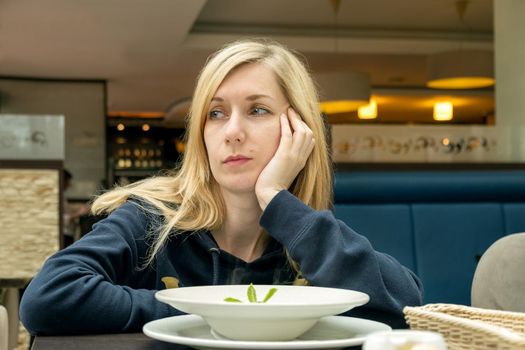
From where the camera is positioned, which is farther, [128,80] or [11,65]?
[128,80]

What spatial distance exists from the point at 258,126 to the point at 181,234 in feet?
0.92

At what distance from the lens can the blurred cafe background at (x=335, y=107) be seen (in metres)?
3.89

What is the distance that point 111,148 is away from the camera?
18984 mm

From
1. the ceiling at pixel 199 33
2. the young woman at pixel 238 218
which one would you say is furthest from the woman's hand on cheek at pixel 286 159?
the ceiling at pixel 199 33

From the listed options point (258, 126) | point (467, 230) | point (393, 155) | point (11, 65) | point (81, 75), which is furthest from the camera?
point (81, 75)

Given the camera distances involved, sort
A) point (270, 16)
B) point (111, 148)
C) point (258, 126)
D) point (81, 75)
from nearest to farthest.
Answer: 1. point (258, 126)
2. point (270, 16)
3. point (81, 75)
4. point (111, 148)

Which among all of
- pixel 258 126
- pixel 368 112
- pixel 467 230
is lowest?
pixel 467 230

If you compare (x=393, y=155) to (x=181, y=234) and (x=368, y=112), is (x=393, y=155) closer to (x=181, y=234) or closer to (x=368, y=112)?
(x=181, y=234)

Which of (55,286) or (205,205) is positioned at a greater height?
(205,205)

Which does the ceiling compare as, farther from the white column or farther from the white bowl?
the white bowl

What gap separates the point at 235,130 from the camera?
5.07 ft

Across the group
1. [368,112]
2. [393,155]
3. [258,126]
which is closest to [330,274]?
[258,126]

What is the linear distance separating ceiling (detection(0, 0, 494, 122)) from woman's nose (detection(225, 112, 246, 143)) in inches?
266

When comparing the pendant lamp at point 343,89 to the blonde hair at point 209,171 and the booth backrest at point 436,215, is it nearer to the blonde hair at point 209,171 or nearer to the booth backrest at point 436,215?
the booth backrest at point 436,215
